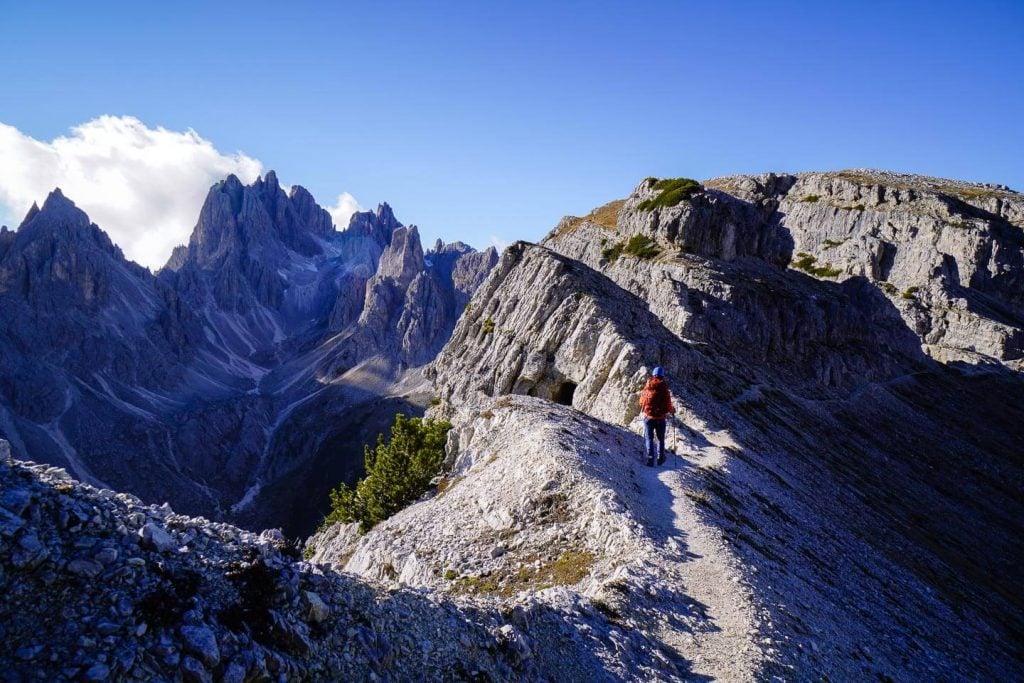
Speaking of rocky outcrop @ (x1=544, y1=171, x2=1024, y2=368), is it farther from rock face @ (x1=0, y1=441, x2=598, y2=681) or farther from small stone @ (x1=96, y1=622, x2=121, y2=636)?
small stone @ (x1=96, y1=622, x2=121, y2=636)

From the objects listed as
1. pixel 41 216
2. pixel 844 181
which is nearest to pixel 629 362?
pixel 844 181

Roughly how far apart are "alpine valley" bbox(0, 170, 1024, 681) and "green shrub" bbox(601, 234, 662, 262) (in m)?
0.55

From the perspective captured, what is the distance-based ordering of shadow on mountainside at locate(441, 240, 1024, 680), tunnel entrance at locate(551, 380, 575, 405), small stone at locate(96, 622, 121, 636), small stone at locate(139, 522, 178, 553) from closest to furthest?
small stone at locate(96, 622, 121, 636) < small stone at locate(139, 522, 178, 553) < shadow on mountainside at locate(441, 240, 1024, 680) < tunnel entrance at locate(551, 380, 575, 405)

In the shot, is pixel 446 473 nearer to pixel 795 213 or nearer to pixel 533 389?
pixel 533 389

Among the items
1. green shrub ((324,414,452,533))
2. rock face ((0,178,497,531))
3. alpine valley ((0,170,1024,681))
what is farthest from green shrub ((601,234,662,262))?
rock face ((0,178,497,531))

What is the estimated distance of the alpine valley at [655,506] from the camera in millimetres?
8055

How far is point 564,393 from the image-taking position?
49000 millimetres

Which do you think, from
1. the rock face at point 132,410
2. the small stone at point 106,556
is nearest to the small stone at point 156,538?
the small stone at point 106,556

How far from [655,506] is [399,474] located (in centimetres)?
2060

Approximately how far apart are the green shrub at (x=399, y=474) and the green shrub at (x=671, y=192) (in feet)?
188

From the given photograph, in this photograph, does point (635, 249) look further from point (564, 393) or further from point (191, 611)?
point (191, 611)

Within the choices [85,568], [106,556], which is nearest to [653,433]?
[106,556]

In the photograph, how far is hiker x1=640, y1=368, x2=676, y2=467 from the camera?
25.6m

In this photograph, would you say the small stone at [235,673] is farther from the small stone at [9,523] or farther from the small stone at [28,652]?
the small stone at [9,523]
